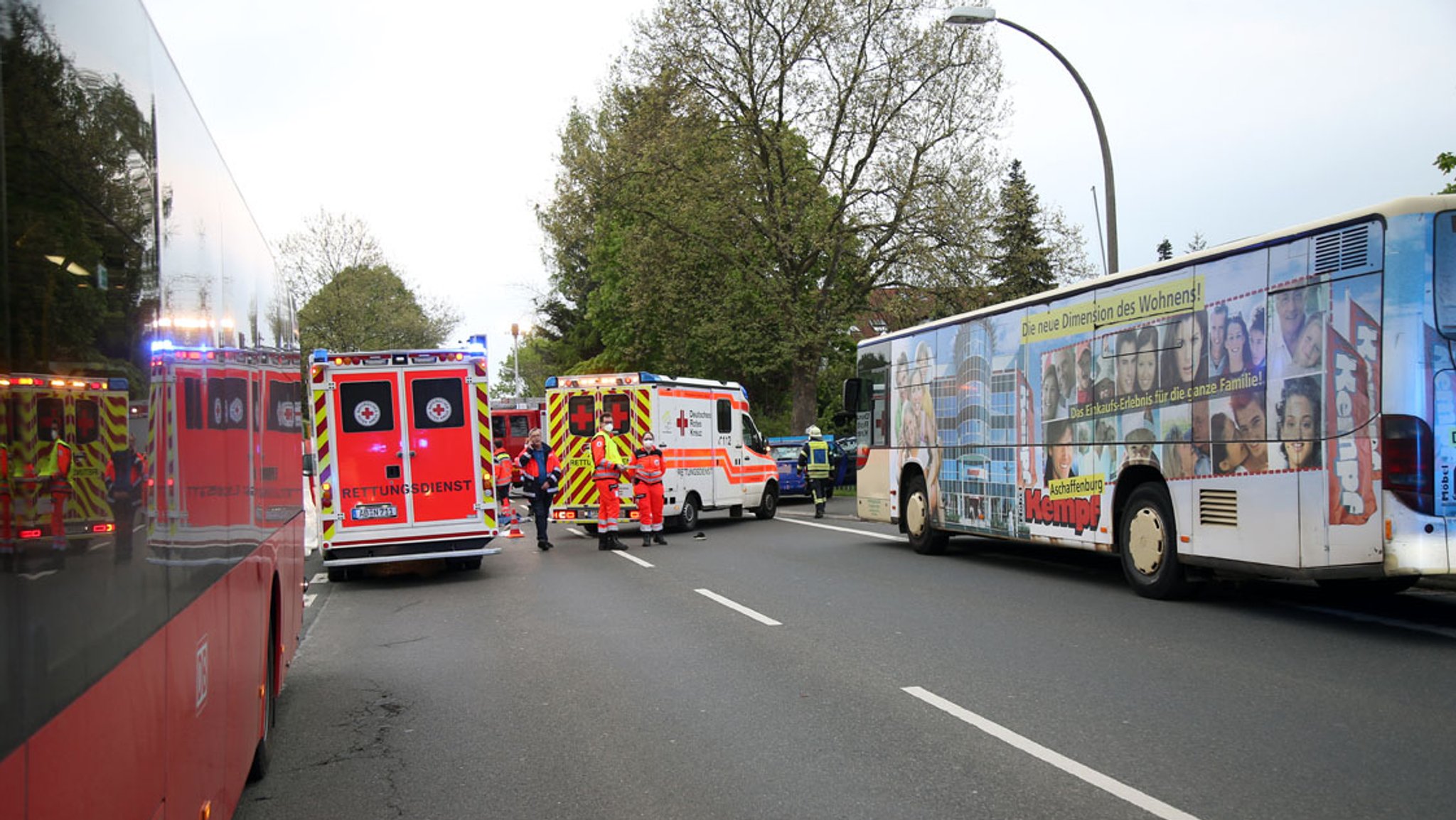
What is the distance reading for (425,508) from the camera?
15.0 meters

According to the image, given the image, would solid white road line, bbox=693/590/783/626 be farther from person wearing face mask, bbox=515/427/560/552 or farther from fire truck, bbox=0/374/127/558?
fire truck, bbox=0/374/127/558

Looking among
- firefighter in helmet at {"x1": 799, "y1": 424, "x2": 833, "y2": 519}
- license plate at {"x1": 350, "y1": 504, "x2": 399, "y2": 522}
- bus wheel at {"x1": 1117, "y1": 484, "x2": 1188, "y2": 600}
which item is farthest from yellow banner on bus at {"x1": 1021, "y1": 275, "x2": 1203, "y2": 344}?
firefighter in helmet at {"x1": 799, "y1": 424, "x2": 833, "y2": 519}

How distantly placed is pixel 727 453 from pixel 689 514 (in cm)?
196

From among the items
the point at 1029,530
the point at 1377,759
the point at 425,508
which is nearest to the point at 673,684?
the point at 1377,759

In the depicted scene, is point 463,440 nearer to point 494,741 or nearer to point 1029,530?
point 1029,530

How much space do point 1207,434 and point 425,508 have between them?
31.8ft

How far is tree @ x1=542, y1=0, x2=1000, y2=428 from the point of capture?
3083 centimetres

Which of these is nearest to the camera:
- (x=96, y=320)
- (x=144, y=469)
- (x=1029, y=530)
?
(x=96, y=320)

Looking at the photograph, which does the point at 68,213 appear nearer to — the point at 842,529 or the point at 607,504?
the point at 607,504

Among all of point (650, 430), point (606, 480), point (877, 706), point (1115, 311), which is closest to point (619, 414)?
point (650, 430)

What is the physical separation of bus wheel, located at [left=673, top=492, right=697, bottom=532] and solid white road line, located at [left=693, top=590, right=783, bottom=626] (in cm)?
939

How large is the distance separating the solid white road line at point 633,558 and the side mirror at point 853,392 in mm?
4288

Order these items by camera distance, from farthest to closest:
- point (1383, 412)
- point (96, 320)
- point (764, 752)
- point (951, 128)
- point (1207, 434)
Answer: point (951, 128)
point (1207, 434)
point (1383, 412)
point (764, 752)
point (96, 320)

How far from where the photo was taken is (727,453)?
23.7 meters
